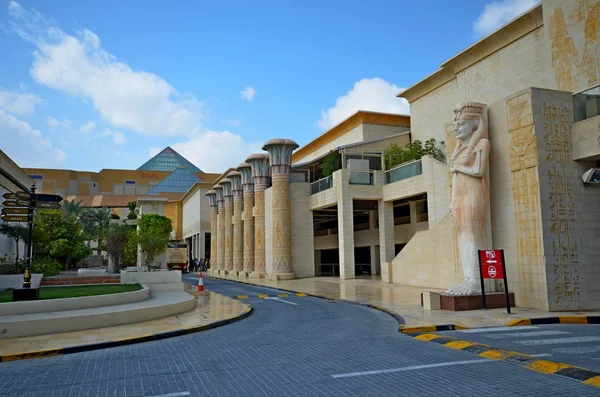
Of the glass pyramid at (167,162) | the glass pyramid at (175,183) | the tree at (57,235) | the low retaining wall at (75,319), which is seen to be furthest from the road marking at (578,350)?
the glass pyramid at (167,162)

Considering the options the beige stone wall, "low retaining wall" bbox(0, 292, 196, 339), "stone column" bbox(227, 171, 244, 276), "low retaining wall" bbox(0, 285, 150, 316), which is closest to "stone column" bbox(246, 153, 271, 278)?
the beige stone wall

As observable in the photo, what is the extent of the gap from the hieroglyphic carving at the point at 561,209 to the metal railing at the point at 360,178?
1623 cm

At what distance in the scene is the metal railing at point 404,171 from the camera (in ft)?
86.0

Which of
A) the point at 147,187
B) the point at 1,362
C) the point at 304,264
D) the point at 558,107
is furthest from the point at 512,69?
the point at 147,187

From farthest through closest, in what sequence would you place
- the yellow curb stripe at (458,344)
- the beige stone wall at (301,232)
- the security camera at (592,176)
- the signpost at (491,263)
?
the beige stone wall at (301,232)
the security camera at (592,176)
the signpost at (491,263)
the yellow curb stripe at (458,344)

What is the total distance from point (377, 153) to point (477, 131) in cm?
1769

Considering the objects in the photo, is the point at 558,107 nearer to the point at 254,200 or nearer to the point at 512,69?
the point at 512,69

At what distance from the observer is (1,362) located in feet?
26.3

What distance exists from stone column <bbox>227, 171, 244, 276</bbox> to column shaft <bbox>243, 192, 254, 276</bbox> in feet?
10.5

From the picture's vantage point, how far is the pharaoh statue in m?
13.6

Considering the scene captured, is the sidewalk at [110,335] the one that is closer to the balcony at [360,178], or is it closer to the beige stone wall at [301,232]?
the balcony at [360,178]

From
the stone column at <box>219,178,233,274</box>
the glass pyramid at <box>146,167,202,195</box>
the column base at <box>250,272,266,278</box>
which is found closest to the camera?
the column base at <box>250,272,266,278</box>

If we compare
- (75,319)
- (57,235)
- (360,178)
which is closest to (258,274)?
(360,178)

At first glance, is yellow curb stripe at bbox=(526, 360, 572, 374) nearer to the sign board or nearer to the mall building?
the mall building
